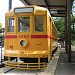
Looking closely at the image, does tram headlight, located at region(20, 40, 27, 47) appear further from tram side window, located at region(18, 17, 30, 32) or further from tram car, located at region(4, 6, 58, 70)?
tram side window, located at region(18, 17, 30, 32)

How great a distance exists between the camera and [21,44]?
13.1m

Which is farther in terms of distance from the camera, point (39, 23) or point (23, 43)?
point (39, 23)

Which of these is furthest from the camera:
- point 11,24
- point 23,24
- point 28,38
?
point 11,24

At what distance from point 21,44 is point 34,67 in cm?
120

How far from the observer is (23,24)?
43.5 ft

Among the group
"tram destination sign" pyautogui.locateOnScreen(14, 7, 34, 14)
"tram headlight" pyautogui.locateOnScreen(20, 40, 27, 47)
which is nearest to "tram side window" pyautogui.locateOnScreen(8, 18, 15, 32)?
"tram destination sign" pyautogui.locateOnScreen(14, 7, 34, 14)

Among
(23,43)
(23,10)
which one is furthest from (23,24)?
(23,43)

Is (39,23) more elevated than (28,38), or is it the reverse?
(39,23)

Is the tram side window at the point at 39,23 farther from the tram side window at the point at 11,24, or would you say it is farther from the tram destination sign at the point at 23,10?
the tram side window at the point at 11,24

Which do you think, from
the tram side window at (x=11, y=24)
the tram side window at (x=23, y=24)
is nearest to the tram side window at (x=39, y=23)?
the tram side window at (x=23, y=24)

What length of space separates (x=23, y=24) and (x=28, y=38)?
2.38ft

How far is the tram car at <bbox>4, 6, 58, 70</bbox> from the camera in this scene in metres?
12.9

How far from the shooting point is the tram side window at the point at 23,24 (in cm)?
1316

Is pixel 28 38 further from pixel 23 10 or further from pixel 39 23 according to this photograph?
pixel 23 10
